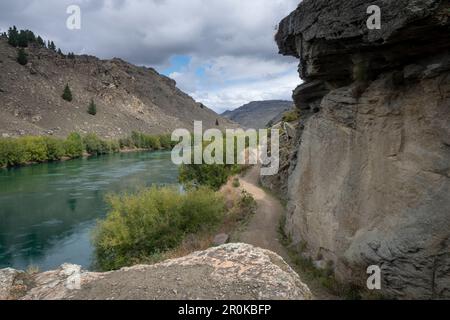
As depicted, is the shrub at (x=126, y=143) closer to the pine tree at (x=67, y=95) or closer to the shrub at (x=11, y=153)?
the pine tree at (x=67, y=95)

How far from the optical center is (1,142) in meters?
65.2

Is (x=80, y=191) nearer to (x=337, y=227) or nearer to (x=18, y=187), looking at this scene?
(x=18, y=187)

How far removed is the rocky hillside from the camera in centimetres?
9781

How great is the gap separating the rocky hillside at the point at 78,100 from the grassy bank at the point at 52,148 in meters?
11.0

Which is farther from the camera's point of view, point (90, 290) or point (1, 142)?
point (1, 142)

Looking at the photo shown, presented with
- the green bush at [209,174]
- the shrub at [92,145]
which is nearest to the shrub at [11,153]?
the shrub at [92,145]

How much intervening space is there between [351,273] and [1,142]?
215 feet

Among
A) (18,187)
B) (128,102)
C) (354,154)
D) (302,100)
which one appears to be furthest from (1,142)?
(128,102)

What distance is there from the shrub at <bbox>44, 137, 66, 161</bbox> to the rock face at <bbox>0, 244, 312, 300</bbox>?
72.0 meters

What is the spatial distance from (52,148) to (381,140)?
71992 mm

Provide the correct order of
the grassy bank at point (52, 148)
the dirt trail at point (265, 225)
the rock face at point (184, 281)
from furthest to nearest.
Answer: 1. the grassy bank at point (52, 148)
2. the dirt trail at point (265, 225)
3. the rock face at point (184, 281)

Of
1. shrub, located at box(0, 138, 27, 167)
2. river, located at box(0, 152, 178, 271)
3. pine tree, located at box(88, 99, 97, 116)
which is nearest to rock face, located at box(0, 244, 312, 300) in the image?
river, located at box(0, 152, 178, 271)

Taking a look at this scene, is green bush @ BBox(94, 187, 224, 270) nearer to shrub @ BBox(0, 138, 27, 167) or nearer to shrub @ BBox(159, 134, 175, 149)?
shrub @ BBox(0, 138, 27, 167)

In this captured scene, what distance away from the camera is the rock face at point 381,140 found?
411 inches
